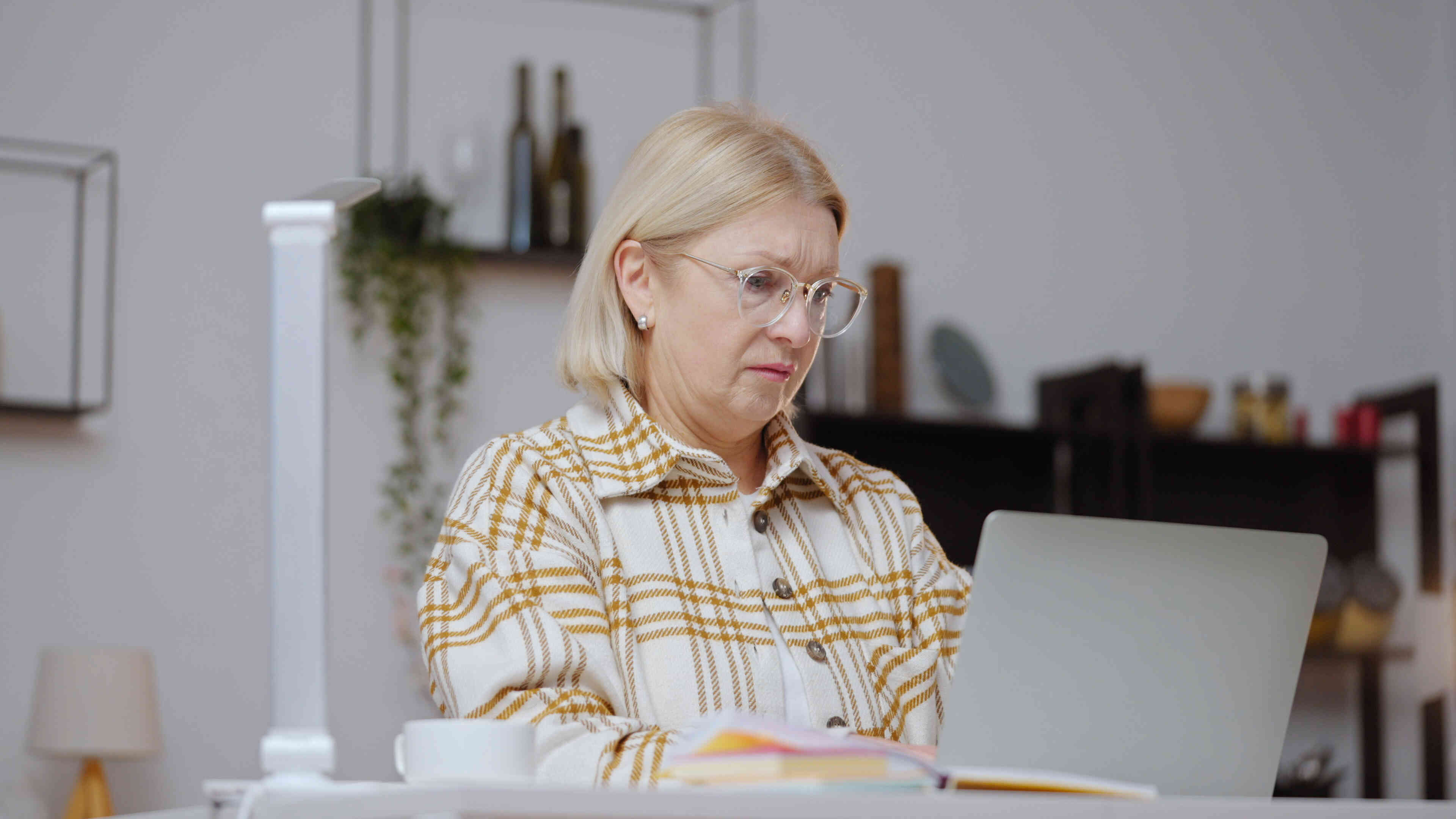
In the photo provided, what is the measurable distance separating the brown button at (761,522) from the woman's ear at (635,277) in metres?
A: 0.25

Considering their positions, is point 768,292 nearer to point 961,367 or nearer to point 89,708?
point 89,708

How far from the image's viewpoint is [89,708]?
306cm

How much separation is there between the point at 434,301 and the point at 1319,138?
272cm

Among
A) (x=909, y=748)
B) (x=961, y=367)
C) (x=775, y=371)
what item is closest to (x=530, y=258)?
(x=961, y=367)

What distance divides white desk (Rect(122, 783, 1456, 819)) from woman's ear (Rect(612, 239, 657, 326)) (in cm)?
89

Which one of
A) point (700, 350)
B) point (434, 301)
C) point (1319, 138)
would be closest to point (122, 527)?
point (434, 301)

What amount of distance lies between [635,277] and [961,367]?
92.1 inches

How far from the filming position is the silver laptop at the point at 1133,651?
1101 mm

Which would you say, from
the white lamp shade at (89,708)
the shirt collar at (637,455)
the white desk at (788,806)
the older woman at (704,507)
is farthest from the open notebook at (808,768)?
the white lamp shade at (89,708)

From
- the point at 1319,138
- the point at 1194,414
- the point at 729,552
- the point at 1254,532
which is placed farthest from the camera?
the point at 1319,138

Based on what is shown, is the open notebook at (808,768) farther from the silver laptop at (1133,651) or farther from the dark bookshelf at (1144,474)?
the dark bookshelf at (1144,474)

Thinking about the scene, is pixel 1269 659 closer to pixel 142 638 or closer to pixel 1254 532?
pixel 1254 532

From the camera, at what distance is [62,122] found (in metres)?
3.39

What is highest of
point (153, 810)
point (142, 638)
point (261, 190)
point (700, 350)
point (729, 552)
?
point (261, 190)
